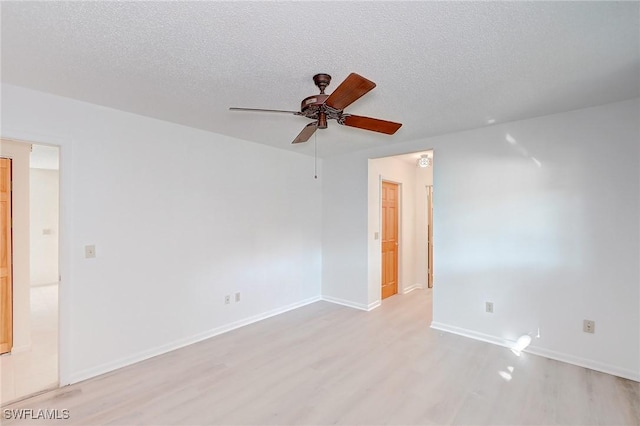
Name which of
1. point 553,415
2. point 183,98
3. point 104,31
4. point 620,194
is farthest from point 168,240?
point 620,194

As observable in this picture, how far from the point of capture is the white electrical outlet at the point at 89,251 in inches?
105

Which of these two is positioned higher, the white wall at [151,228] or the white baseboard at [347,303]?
the white wall at [151,228]

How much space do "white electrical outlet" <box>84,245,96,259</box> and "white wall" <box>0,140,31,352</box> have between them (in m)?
1.20

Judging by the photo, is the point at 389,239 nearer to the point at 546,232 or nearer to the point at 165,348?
the point at 546,232

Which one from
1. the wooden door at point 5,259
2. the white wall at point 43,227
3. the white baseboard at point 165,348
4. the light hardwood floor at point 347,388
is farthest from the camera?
the white wall at point 43,227

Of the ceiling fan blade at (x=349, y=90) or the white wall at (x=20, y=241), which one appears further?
the white wall at (x=20, y=241)

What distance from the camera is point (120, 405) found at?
7.42 feet

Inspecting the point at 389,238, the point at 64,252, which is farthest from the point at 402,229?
the point at 64,252

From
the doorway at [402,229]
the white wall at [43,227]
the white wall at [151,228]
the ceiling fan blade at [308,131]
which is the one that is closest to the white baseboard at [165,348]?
the white wall at [151,228]

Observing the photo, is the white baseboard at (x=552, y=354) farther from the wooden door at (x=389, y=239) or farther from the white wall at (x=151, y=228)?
the white wall at (x=151, y=228)

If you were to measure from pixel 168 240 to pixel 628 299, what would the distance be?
4370mm

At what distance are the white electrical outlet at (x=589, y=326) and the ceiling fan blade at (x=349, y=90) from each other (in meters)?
3.02

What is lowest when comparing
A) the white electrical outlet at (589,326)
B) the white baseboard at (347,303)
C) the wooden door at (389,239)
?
the white baseboard at (347,303)

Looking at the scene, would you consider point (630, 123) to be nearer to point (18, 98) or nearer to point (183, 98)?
point (183, 98)
